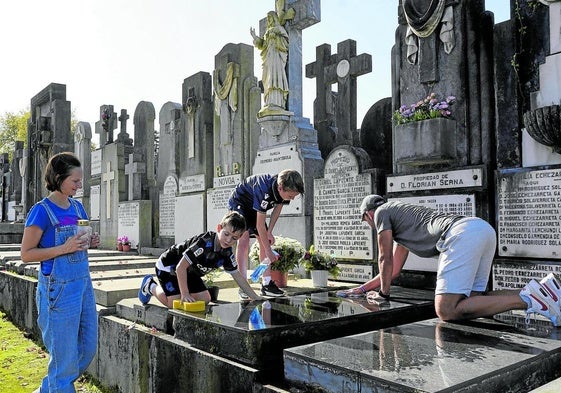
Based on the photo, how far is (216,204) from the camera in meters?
10.6

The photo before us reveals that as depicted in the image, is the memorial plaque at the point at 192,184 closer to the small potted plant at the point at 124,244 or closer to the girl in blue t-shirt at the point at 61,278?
the small potted plant at the point at 124,244

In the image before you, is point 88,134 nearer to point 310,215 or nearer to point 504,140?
point 310,215

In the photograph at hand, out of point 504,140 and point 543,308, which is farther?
point 504,140

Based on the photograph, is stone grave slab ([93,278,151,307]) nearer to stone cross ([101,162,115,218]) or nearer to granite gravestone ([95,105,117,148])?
stone cross ([101,162,115,218])

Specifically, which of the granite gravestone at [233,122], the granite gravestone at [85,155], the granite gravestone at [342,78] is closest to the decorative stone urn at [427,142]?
the granite gravestone at [342,78]

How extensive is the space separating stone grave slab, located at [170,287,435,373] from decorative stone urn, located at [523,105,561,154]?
78.4 inches

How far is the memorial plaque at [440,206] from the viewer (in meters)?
5.73

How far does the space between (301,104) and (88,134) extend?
12.1 metres

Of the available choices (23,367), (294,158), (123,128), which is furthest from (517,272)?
(123,128)

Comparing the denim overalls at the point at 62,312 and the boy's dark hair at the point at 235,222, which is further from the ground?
the boy's dark hair at the point at 235,222

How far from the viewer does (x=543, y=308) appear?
366cm

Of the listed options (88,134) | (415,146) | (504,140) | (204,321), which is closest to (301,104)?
(415,146)

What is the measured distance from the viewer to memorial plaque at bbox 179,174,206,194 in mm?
11227

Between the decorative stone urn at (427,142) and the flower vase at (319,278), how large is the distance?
65.7 inches
